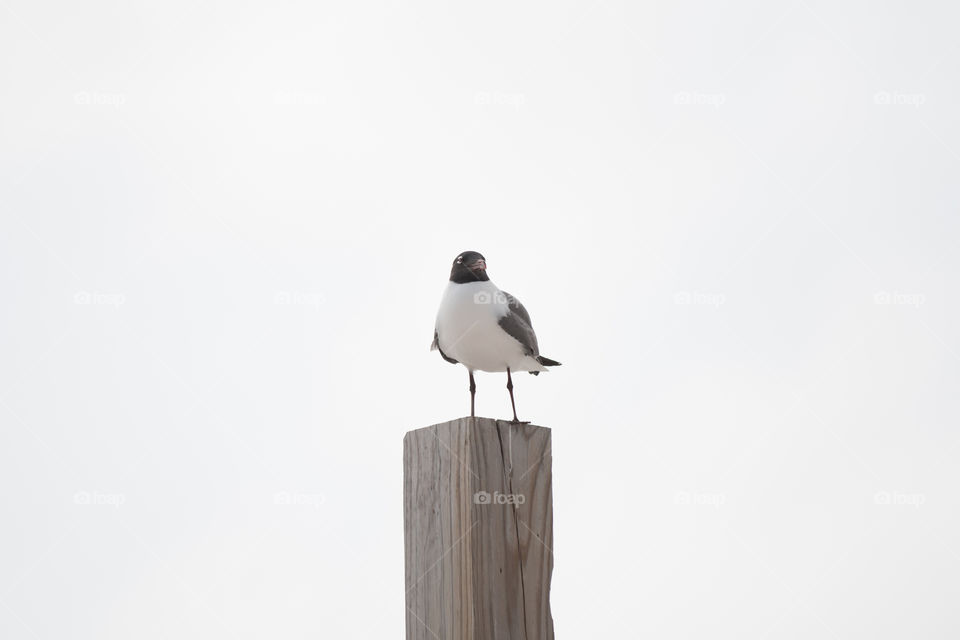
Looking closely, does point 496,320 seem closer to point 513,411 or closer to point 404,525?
point 513,411

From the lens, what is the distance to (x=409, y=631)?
11.4 feet

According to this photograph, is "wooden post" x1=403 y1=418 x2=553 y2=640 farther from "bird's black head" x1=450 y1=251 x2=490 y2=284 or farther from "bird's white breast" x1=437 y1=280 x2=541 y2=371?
"bird's black head" x1=450 y1=251 x2=490 y2=284

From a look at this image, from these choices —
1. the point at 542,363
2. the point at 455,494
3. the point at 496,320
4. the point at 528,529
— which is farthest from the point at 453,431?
the point at 542,363

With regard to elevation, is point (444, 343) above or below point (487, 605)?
above

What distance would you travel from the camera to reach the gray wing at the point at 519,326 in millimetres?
6410

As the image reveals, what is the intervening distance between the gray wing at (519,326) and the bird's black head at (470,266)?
0.82 feet

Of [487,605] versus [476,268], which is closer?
[487,605]

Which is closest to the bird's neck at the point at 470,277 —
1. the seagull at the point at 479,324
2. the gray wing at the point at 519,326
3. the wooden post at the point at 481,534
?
the seagull at the point at 479,324

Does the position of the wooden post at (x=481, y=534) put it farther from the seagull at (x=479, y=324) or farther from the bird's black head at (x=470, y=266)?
the bird's black head at (x=470, y=266)

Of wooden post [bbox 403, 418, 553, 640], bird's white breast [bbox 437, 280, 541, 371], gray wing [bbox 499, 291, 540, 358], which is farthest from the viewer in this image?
gray wing [bbox 499, 291, 540, 358]

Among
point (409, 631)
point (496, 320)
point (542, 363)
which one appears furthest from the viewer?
point (542, 363)

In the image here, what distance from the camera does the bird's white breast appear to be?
20.6 feet

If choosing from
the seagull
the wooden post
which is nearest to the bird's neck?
the seagull

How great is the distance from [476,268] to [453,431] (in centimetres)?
306
